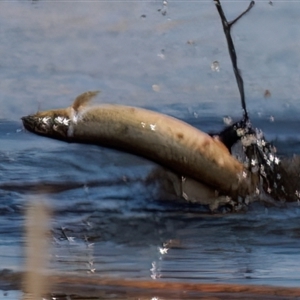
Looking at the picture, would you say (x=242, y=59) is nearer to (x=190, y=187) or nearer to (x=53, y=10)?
(x=190, y=187)

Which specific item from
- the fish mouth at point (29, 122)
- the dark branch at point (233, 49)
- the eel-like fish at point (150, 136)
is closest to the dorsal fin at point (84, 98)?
the eel-like fish at point (150, 136)

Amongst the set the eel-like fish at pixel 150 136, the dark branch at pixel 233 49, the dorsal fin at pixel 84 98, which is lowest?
the eel-like fish at pixel 150 136

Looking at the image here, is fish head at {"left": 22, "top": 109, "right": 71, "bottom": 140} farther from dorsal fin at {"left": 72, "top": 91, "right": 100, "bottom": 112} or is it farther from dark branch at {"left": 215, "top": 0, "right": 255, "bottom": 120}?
dark branch at {"left": 215, "top": 0, "right": 255, "bottom": 120}

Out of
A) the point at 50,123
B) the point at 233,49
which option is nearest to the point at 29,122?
the point at 50,123

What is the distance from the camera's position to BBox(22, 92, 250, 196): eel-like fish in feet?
6.28

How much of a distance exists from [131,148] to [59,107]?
0.19 m

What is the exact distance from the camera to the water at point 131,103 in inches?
74.8

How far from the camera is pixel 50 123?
191 cm

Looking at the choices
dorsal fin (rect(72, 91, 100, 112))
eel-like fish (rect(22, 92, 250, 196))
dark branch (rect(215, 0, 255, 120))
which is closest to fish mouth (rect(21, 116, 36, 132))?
eel-like fish (rect(22, 92, 250, 196))

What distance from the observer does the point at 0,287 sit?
1889 mm

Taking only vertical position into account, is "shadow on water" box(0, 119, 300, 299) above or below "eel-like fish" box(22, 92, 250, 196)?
below

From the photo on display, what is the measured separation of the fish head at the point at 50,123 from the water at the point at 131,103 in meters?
0.02

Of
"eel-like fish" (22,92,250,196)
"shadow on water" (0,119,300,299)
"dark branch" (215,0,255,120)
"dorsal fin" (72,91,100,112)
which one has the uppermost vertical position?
"dark branch" (215,0,255,120)

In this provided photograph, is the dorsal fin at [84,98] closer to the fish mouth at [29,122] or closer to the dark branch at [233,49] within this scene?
the fish mouth at [29,122]
